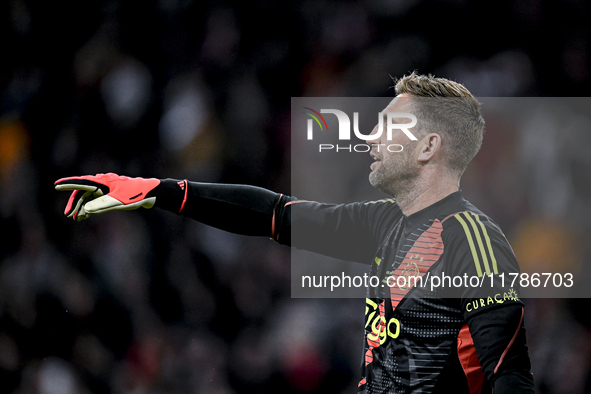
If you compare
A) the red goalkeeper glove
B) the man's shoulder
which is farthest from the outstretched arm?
the man's shoulder

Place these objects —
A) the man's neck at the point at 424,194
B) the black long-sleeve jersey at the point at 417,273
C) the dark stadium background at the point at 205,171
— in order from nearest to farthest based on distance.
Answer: the black long-sleeve jersey at the point at 417,273 < the man's neck at the point at 424,194 < the dark stadium background at the point at 205,171

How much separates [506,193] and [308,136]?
511 mm

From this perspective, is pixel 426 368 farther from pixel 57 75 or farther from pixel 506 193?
pixel 57 75

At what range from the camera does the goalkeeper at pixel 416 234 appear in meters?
0.65

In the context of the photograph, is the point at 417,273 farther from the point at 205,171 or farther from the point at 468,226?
the point at 205,171

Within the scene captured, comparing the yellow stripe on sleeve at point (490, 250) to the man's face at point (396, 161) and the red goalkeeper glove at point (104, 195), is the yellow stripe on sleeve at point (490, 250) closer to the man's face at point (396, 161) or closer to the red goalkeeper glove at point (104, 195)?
the man's face at point (396, 161)

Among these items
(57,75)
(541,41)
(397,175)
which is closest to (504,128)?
(541,41)

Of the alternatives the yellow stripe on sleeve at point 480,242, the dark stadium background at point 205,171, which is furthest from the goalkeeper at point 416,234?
the dark stadium background at point 205,171

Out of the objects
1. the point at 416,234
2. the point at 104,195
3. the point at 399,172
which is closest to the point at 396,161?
the point at 399,172

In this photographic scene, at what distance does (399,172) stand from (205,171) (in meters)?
0.64

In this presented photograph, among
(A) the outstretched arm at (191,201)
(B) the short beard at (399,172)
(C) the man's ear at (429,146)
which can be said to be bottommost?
(A) the outstretched arm at (191,201)

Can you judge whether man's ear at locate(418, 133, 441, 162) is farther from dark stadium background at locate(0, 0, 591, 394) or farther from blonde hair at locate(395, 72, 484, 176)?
dark stadium background at locate(0, 0, 591, 394)

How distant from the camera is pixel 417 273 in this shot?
76cm

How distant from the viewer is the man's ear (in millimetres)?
801
